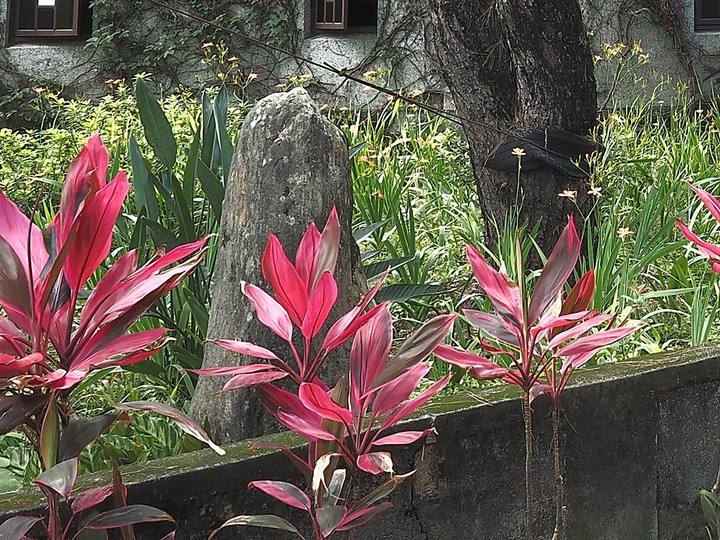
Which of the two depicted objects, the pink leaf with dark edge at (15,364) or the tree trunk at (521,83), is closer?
the pink leaf with dark edge at (15,364)

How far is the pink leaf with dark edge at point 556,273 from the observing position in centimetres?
102

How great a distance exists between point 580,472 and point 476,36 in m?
2.24

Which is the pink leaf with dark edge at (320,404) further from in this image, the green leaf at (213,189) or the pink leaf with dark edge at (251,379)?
the green leaf at (213,189)

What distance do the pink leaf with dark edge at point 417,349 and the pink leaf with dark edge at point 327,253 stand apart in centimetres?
11

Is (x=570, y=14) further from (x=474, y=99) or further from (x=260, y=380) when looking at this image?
(x=260, y=380)

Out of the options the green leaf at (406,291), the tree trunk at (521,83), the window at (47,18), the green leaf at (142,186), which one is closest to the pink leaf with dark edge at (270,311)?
the green leaf at (406,291)

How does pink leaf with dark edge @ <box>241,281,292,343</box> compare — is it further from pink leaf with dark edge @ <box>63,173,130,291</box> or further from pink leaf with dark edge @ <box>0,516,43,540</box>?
pink leaf with dark edge @ <box>0,516,43,540</box>

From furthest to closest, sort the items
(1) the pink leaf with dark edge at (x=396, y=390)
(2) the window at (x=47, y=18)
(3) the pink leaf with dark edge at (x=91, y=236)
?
(2) the window at (x=47, y=18)
(1) the pink leaf with dark edge at (x=396, y=390)
(3) the pink leaf with dark edge at (x=91, y=236)

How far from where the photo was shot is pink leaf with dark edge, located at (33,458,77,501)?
0.69m

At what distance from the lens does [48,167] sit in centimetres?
429

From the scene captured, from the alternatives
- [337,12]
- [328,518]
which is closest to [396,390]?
[328,518]

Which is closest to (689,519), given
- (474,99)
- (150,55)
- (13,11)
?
(474,99)

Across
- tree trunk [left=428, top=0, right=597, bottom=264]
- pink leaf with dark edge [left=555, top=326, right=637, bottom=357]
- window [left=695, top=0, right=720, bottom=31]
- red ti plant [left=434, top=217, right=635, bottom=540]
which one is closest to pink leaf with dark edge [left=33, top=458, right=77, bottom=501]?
red ti plant [left=434, top=217, right=635, bottom=540]

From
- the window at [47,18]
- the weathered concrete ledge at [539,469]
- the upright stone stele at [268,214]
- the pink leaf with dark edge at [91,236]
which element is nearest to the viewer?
the pink leaf with dark edge at [91,236]
